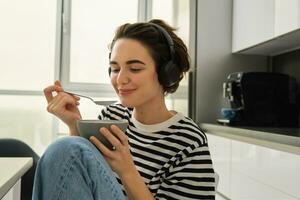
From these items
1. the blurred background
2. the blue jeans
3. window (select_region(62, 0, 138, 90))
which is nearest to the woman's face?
the blue jeans

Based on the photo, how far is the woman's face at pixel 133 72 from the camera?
3.07 feet

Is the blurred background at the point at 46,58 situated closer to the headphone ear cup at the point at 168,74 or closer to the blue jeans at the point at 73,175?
the headphone ear cup at the point at 168,74

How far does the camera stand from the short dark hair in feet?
3.25

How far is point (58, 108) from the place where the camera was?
3.19 feet

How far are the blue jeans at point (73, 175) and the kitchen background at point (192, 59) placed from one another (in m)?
0.77

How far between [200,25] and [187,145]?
1506 millimetres

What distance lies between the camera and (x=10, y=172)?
31.6 inches

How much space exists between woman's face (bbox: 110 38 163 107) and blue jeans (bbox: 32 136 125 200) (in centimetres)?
31

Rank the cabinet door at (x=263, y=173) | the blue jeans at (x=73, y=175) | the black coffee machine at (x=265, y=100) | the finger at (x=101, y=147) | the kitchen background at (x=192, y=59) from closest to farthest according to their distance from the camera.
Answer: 1. the blue jeans at (x=73, y=175)
2. the finger at (x=101, y=147)
3. the cabinet door at (x=263, y=173)
4. the kitchen background at (x=192, y=59)
5. the black coffee machine at (x=265, y=100)

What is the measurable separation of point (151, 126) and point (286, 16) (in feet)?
3.41

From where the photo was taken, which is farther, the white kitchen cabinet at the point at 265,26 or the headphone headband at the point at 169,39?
the white kitchen cabinet at the point at 265,26

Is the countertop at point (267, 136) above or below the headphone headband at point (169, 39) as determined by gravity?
below

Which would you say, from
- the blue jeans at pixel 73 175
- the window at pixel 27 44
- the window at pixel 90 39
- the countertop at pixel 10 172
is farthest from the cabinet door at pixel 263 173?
the window at pixel 27 44

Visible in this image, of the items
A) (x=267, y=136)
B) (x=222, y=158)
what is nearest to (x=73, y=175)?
(x=267, y=136)
